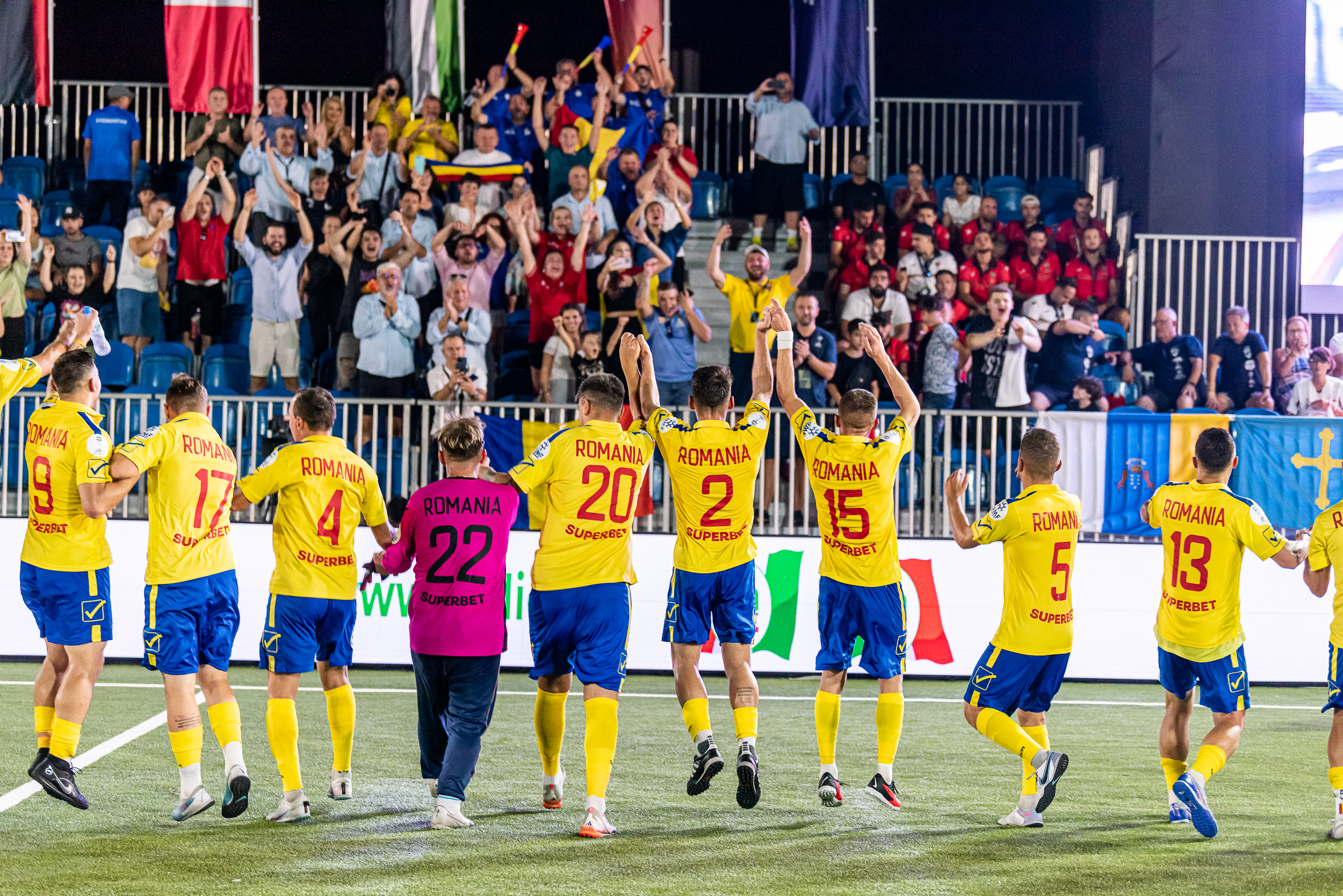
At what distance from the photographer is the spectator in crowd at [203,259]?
1454 centimetres

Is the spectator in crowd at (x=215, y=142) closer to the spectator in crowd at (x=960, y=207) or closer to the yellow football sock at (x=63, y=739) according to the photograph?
the spectator in crowd at (x=960, y=207)

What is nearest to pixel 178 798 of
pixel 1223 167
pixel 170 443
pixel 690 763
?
pixel 170 443

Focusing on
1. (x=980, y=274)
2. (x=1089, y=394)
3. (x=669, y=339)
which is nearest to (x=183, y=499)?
(x=669, y=339)

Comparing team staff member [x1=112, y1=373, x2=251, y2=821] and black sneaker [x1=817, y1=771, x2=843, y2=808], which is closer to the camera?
team staff member [x1=112, y1=373, x2=251, y2=821]

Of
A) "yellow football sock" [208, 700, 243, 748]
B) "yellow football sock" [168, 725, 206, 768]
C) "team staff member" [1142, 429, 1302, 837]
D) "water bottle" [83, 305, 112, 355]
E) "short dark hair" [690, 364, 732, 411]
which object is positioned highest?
"water bottle" [83, 305, 112, 355]

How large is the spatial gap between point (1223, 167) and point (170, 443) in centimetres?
1429

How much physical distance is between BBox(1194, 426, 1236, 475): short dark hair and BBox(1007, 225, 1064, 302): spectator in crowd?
27.5ft

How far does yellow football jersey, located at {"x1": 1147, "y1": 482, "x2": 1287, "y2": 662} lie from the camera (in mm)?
6469

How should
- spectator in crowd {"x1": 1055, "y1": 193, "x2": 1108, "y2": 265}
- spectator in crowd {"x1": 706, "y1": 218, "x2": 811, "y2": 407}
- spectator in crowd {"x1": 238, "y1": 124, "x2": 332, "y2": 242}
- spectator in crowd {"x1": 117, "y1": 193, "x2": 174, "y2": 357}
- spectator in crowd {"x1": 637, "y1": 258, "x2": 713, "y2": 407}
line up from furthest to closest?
spectator in crowd {"x1": 1055, "y1": 193, "x2": 1108, "y2": 265} < spectator in crowd {"x1": 238, "y1": 124, "x2": 332, "y2": 242} < spectator in crowd {"x1": 117, "y1": 193, "x2": 174, "y2": 357} < spectator in crowd {"x1": 706, "y1": 218, "x2": 811, "y2": 407} < spectator in crowd {"x1": 637, "y1": 258, "x2": 713, "y2": 407}

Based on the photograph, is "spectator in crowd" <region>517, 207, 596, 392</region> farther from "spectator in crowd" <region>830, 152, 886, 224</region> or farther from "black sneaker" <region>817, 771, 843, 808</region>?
"black sneaker" <region>817, 771, 843, 808</region>

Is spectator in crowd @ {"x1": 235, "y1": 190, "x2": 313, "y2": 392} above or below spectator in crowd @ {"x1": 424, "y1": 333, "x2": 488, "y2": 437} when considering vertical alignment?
above

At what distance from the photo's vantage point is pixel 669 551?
1168 cm

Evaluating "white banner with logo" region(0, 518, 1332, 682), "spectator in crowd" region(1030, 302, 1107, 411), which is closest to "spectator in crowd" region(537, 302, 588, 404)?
"white banner with logo" region(0, 518, 1332, 682)

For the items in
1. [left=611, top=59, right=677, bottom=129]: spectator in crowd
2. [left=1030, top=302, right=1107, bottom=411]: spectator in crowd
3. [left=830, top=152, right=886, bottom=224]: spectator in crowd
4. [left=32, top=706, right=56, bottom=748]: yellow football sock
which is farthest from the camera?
[left=611, top=59, right=677, bottom=129]: spectator in crowd
